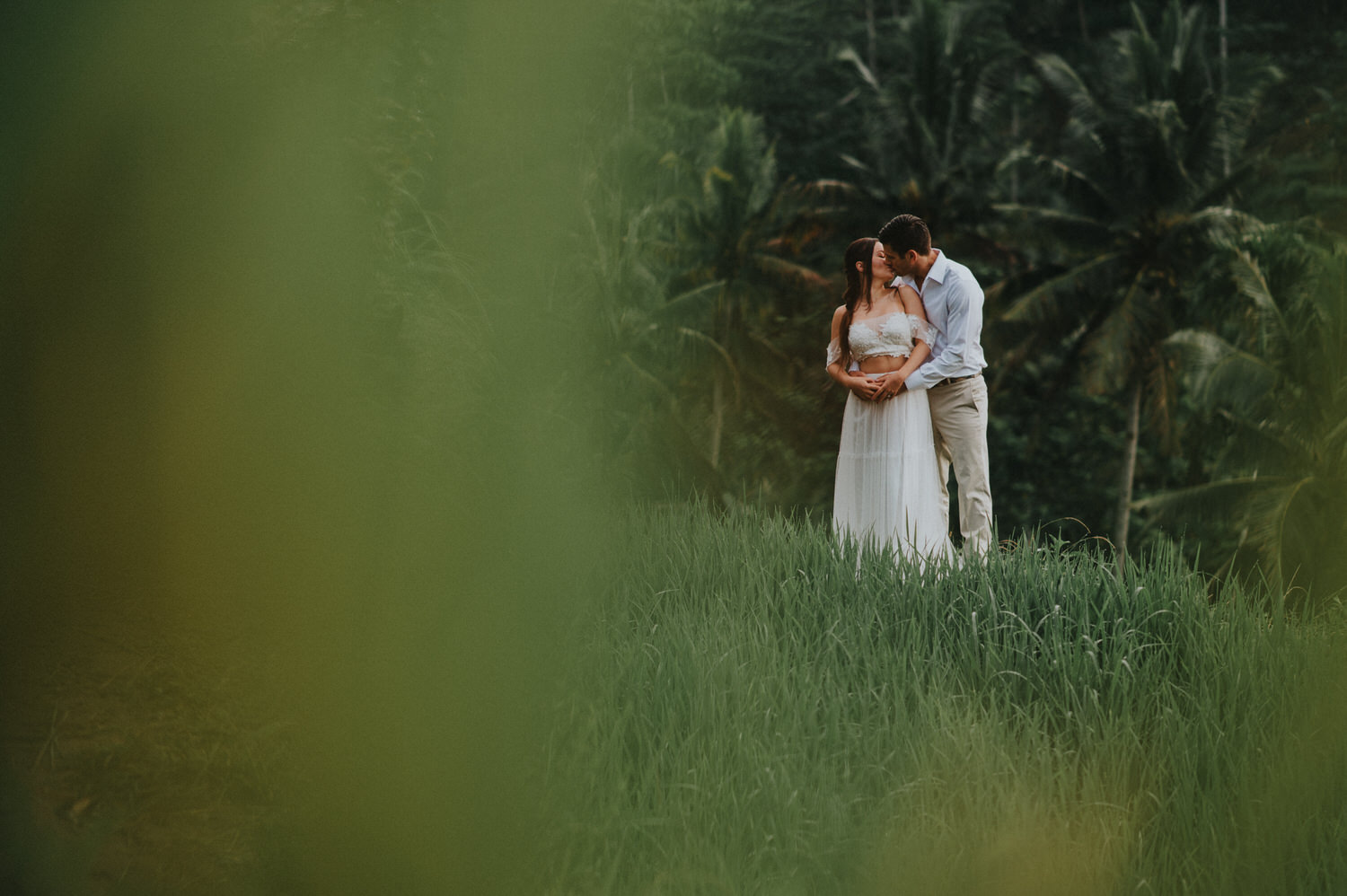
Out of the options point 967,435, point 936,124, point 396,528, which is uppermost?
point 936,124

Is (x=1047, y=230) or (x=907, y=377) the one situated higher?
(x=1047, y=230)

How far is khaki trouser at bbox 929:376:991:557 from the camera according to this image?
504 cm

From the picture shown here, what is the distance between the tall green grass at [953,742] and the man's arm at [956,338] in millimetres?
1632

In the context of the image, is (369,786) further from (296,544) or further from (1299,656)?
(1299,656)

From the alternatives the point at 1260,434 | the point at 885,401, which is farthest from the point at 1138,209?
the point at 885,401

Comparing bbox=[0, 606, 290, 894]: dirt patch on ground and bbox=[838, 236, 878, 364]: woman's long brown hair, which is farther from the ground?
bbox=[838, 236, 878, 364]: woman's long brown hair

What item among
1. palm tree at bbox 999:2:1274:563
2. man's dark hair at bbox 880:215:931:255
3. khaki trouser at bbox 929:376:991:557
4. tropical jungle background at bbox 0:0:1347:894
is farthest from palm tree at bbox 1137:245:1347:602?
tropical jungle background at bbox 0:0:1347:894

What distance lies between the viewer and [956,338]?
505 centimetres

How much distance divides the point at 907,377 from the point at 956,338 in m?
0.29

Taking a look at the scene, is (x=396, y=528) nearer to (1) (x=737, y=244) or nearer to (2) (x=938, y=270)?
(2) (x=938, y=270)

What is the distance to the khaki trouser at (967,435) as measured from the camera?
504cm

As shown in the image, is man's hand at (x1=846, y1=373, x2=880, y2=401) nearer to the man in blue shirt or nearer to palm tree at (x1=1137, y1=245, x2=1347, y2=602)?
the man in blue shirt

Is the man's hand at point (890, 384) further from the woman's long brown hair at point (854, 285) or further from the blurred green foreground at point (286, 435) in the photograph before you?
the blurred green foreground at point (286, 435)

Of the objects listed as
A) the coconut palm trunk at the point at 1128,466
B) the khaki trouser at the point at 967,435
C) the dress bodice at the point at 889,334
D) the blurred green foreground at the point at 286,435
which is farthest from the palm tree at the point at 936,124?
the blurred green foreground at the point at 286,435
